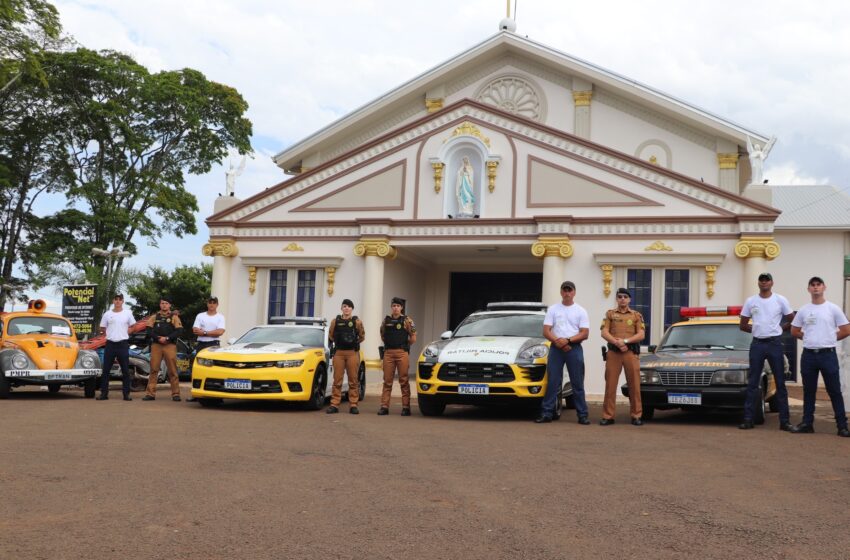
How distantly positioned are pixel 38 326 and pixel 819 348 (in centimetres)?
1300

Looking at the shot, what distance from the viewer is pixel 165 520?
5.45 metres

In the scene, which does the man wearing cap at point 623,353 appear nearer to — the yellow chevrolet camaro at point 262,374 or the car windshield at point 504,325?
the car windshield at point 504,325

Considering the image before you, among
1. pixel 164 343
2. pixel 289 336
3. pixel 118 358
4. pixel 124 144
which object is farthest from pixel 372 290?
pixel 124 144

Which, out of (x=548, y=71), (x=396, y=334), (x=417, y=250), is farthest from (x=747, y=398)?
(x=548, y=71)

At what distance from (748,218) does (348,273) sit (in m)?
9.58

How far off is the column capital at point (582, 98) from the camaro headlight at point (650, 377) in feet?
51.7

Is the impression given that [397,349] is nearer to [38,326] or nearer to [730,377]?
→ [730,377]

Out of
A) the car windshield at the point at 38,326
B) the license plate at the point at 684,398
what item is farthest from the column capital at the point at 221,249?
the license plate at the point at 684,398

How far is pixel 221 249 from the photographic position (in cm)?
2236

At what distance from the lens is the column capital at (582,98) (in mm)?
26281

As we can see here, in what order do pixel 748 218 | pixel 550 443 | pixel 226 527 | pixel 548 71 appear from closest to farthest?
pixel 226 527 < pixel 550 443 < pixel 748 218 < pixel 548 71

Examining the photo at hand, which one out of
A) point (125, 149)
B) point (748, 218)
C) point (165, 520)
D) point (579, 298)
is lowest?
point (165, 520)

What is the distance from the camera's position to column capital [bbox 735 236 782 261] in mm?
18797

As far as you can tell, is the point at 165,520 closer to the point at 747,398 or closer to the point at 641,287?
the point at 747,398
